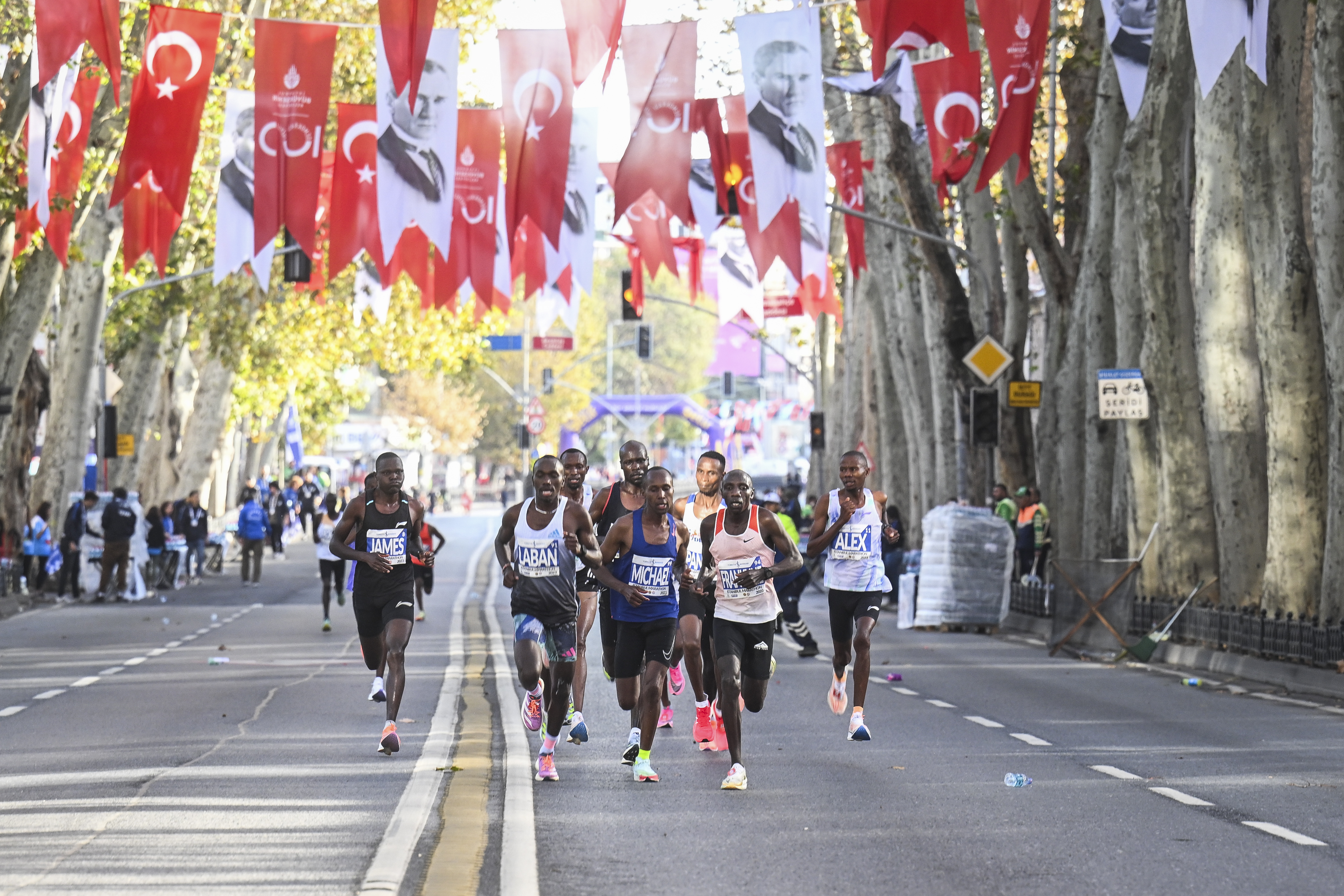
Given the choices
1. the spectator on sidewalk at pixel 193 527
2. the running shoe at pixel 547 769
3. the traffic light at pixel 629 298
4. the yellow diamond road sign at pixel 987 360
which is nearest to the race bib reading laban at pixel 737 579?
the running shoe at pixel 547 769

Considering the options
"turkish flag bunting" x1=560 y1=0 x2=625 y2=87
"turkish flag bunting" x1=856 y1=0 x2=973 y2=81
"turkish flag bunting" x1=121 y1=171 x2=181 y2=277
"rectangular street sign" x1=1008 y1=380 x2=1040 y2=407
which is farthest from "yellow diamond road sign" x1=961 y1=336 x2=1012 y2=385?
"turkish flag bunting" x1=121 y1=171 x2=181 y2=277

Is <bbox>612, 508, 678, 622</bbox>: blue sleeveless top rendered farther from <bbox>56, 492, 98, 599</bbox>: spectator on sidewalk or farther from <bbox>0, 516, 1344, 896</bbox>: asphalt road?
<bbox>56, 492, 98, 599</bbox>: spectator on sidewalk

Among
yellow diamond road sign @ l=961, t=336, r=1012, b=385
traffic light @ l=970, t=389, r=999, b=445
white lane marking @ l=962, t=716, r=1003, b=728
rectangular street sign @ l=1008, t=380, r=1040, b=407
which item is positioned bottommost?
white lane marking @ l=962, t=716, r=1003, b=728

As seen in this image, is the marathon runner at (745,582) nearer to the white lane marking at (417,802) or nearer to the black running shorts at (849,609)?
the white lane marking at (417,802)

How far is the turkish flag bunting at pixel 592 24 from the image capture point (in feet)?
59.3

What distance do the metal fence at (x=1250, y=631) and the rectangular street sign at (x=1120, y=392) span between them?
210 cm

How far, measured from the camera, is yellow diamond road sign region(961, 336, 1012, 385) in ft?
86.2

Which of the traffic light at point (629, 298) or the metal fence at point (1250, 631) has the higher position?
the traffic light at point (629, 298)

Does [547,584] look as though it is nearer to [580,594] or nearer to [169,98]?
[580,594]

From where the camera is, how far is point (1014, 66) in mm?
18828

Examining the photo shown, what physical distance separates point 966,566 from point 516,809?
16128 millimetres

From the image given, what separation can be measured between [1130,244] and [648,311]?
383 feet

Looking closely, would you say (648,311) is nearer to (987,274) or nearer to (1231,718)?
(987,274)

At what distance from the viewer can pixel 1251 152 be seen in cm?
1816
